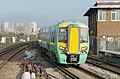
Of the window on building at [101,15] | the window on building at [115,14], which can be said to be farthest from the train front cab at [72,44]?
the window on building at [115,14]

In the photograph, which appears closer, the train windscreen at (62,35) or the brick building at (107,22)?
the train windscreen at (62,35)

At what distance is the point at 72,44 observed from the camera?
16484 millimetres

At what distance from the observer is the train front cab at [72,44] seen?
16469 mm

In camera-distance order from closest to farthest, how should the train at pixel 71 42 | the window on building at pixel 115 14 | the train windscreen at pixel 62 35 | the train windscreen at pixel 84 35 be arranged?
the train at pixel 71 42, the train windscreen at pixel 62 35, the train windscreen at pixel 84 35, the window on building at pixel 115 14

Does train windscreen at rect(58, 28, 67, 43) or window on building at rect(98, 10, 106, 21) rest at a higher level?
window on building at rect(98, 10, 106, 21)

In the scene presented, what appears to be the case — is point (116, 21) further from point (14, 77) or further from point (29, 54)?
point (14, 77)

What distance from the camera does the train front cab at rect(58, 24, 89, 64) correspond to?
1647 cm

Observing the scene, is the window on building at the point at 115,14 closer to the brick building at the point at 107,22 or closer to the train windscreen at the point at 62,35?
the brick building at the point at 107,22

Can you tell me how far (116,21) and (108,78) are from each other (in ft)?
66.3

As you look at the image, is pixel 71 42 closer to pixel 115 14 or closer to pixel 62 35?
pixel 62 35

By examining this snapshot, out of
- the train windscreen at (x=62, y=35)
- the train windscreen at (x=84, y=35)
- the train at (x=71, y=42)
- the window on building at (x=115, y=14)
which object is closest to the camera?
the train at (x=71, y=42)

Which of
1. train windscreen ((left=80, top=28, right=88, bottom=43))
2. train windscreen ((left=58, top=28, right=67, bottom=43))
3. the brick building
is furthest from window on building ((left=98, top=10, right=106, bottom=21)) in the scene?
train windscreen ((left=58, top=28, right=67, bottom=43))

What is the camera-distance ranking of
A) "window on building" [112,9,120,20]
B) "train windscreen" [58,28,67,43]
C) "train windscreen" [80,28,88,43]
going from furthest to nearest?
1. "window on building" [112,9,120,20]
2. "train windscreen" [80,28,88,43]
3. "train windscreen" [58,28,67,43]

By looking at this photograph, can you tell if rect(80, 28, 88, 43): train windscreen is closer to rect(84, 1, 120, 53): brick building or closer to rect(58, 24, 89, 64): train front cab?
rect(58, 24, 89, 64): train front cab
